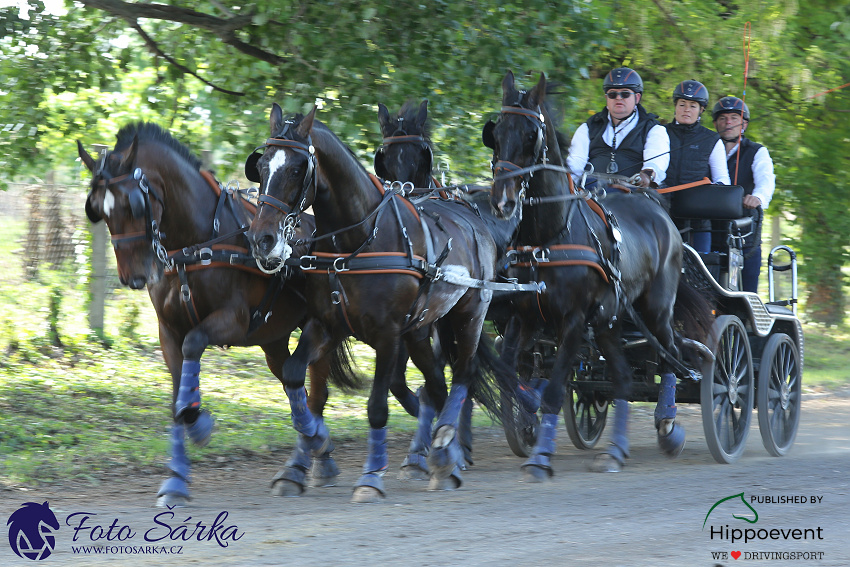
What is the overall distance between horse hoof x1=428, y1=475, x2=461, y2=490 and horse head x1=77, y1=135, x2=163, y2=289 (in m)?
2.11

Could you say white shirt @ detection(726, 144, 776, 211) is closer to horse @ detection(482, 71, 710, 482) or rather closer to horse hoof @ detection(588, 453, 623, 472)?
horse @ detection(482, 71, 710, 482)

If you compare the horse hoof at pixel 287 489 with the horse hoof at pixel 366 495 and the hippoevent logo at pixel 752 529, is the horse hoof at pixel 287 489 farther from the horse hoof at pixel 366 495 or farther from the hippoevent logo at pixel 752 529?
the hippoevent logo at pixel 752 529

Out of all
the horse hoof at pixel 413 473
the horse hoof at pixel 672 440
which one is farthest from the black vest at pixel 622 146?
the horse hoof at pixel 413 473

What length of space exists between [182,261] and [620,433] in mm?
3322

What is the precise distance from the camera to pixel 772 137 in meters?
11.2

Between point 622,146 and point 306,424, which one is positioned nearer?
point 306,424

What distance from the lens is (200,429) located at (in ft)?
17.6

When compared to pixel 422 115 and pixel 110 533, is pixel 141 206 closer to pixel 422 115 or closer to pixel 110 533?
pixel 110 533

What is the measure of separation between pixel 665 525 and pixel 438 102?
4.05 m

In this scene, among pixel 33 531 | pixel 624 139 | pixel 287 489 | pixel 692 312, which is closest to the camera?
pixel 33 531

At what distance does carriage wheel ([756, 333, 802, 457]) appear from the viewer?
7652 mm

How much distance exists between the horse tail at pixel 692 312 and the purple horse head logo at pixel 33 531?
4695mm

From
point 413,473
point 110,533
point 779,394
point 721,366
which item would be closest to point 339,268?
point 413,473

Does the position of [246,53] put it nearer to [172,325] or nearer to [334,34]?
[334,34]
